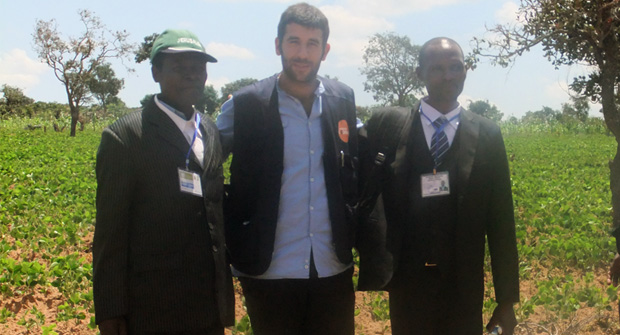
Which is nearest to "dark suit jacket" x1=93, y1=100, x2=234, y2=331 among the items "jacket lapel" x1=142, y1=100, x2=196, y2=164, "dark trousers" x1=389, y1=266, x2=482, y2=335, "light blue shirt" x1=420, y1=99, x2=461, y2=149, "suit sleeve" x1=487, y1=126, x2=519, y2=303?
"jacket lapel" x1=142, y1=100, x2=196, y2=164

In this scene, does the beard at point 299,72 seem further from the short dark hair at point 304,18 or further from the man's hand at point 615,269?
the man's hand at point 615,269

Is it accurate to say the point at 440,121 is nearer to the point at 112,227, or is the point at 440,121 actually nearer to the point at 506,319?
the point at 506,319

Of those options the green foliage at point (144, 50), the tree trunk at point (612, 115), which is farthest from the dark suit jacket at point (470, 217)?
the green foliage at point (144, 50)

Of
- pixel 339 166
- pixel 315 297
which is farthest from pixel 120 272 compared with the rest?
pixel 339 166

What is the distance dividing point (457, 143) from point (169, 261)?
4.13 ft

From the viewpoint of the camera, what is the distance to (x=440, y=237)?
2391 millimetres

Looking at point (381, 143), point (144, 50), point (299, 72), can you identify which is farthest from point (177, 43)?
point (144, 50)

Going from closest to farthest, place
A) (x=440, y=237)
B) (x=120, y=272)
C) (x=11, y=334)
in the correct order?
(x=120, y=272) → (x=440, y=237) → (x=11, y=334)

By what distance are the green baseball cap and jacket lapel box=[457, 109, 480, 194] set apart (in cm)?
110

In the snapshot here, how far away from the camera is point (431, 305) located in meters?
2.43

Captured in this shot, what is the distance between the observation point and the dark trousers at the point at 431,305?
2.42m

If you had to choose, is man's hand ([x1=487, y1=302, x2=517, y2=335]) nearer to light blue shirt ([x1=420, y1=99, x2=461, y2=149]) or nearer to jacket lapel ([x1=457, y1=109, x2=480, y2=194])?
jacket lapel ([x1=457, y1=109, x2=480, y2=194])

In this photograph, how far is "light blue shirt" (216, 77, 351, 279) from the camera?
7.81ft

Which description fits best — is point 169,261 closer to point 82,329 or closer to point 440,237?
point 440,237
